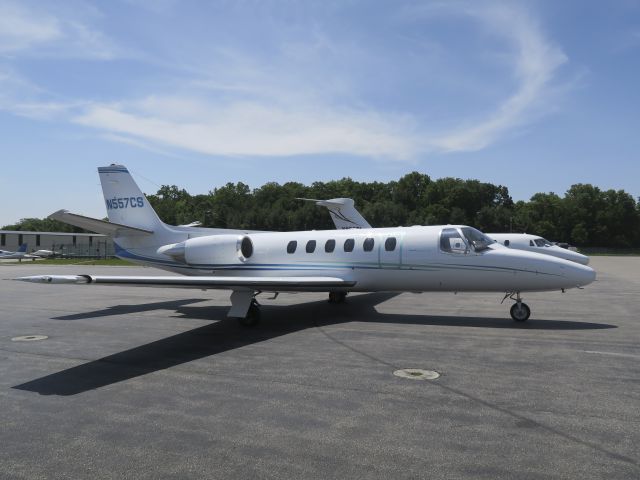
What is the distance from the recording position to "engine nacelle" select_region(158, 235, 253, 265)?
15.4m

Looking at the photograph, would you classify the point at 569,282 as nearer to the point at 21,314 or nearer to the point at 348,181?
the point at 21,314

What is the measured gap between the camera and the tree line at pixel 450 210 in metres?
99.6

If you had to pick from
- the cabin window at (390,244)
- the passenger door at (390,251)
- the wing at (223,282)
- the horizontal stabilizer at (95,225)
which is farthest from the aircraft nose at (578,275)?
the horizontal stabilizer at (95,225)

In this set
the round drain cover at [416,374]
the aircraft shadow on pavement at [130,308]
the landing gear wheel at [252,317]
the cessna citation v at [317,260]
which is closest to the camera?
the round drain cover at [416,374]

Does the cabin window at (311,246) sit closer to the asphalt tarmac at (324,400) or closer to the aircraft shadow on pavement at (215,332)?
the aircraft shadow on pavement at (215,332)

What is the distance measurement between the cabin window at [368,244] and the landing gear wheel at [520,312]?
153 inches

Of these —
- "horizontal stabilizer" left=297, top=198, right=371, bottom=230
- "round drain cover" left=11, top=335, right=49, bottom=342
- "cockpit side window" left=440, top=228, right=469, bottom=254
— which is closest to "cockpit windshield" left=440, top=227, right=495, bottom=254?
"cockpit side window" left=440, top=228, right=469, bottom=254

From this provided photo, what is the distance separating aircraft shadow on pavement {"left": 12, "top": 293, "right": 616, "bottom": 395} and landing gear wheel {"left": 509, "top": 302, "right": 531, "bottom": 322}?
0.64 ft

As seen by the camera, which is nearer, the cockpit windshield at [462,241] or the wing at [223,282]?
the wing at [223,282]

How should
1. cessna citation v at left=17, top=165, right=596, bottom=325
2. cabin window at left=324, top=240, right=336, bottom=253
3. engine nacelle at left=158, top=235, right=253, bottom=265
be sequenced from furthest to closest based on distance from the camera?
engine nacelle at left=158, top=235, right=253, bottom=265 → cabin window at left=324, top=240, right=336, bottom=253 → cessna citation v at left=17, top=165, right=596, bottom=325

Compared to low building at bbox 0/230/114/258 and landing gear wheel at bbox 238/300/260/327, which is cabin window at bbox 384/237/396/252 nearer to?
landing gear wheel at bbox 238/300/260/327

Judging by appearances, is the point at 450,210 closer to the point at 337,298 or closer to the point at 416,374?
the point at 337,298

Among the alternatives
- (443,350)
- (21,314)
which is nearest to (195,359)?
(443,350)

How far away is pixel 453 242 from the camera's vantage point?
1262 centimetres
